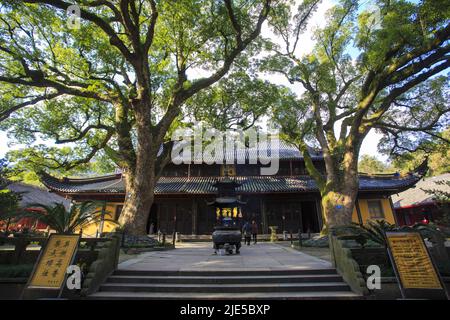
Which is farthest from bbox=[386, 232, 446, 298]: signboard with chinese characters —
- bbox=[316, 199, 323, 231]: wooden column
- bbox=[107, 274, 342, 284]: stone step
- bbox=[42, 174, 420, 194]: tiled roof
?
bbox=[316, 199, 323, 231]: wooden column

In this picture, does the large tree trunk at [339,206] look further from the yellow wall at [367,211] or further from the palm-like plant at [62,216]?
the palm-like plant at [62,216]

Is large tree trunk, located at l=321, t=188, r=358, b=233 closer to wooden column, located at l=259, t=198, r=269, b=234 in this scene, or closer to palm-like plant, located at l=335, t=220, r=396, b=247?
palm-like plant, located at l=335, t=220, r=396, b=247

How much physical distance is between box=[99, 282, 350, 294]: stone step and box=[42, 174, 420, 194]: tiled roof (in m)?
11.4

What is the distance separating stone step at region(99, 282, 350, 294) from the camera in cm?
495

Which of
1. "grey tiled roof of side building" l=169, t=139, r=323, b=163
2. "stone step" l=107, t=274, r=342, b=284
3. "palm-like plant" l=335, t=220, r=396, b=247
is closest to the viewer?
"stone step" l=107, t=274, r=342, b=284

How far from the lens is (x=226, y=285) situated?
200 inches

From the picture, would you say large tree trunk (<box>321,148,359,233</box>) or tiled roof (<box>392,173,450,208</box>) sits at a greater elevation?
tiled roof (<box>392,173,450,208</box>)

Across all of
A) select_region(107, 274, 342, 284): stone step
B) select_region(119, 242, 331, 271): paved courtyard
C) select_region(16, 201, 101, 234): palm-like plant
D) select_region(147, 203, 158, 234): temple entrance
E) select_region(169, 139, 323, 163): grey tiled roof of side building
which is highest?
select_region(169, 139, 323, 163): grey tiled roof of side building

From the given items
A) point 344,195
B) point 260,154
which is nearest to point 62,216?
point 344,195

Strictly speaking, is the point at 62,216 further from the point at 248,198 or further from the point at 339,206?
the point at 248,198

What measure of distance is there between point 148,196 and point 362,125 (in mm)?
10681

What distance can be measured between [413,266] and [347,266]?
1179 millimetres

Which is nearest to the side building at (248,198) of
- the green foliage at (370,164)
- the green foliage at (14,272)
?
the green foliage at (14,272)
